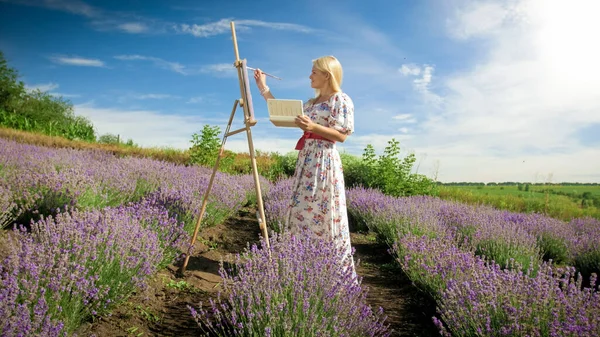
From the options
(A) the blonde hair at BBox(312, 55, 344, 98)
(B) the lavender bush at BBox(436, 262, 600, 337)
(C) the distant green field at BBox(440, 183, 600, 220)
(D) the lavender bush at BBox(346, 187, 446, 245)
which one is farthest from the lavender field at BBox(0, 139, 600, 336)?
(C) the distant green field at BBox(440, 183, 600, 220)

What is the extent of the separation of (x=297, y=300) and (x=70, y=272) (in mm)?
1325

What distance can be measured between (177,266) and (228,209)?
1.67 m

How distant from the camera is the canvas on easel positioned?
290 centimetres

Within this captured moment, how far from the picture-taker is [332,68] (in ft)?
11.1

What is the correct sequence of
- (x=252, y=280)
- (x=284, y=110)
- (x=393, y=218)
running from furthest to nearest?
(x=393, y=218) < (x=284, y=110) < (x=252, y=280)

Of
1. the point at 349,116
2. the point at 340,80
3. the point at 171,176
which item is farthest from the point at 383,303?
the point at 171,176

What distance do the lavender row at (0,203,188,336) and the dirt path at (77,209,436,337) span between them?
0.17 meters

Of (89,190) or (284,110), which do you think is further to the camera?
(89,190)

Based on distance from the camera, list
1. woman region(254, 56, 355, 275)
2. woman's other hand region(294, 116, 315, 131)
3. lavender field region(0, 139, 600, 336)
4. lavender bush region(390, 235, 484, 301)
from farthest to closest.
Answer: woman region(254, 56, 355, 275)
lavender bush region(390, 235, 484, 301)
woman's other hand region(294, 116, 315, 131)
lavender field region(0, 139, 600, 336)

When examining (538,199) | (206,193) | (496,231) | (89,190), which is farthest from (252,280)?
(538,199)

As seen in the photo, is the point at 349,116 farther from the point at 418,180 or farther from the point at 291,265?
the point at 418,180

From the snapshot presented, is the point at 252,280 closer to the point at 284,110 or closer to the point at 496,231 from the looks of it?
the point at 284,110

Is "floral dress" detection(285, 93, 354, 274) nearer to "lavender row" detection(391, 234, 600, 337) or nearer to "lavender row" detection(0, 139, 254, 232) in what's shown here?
"lavender row" detection(391, 234, 600, 337)

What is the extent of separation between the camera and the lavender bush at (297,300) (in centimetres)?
215
